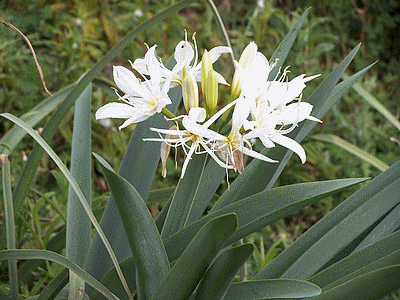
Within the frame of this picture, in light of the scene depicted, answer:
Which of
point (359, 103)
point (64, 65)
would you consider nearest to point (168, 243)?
point (64, 65)

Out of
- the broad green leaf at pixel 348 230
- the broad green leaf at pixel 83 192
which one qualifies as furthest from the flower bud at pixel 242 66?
the broad green leaf at pixel 83 192

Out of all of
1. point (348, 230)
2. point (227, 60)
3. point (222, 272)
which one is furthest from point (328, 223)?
point (227, 60)

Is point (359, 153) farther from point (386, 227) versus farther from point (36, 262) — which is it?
point (36, 262)

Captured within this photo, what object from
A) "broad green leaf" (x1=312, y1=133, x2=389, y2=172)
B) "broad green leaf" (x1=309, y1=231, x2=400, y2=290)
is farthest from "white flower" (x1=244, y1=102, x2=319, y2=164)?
"broad green leaf" (x1=312, y1=133, x2=389, y2=172)

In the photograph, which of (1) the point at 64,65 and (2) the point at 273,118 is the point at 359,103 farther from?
(2) the point at 273,118

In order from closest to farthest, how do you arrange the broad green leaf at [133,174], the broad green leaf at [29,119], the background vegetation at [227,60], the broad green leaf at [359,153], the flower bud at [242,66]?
the flower bud at [242,66] → the broad green leaf at [133,174] → the broad green leaf at [29,119] → the broad green leaf at [359,153] → the background vegetation at [227,60]

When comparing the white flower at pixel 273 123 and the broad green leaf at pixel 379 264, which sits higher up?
the white flower at pixel 273 123

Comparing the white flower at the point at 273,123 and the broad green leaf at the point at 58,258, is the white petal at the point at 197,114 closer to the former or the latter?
the white flower at the point at 273,123
